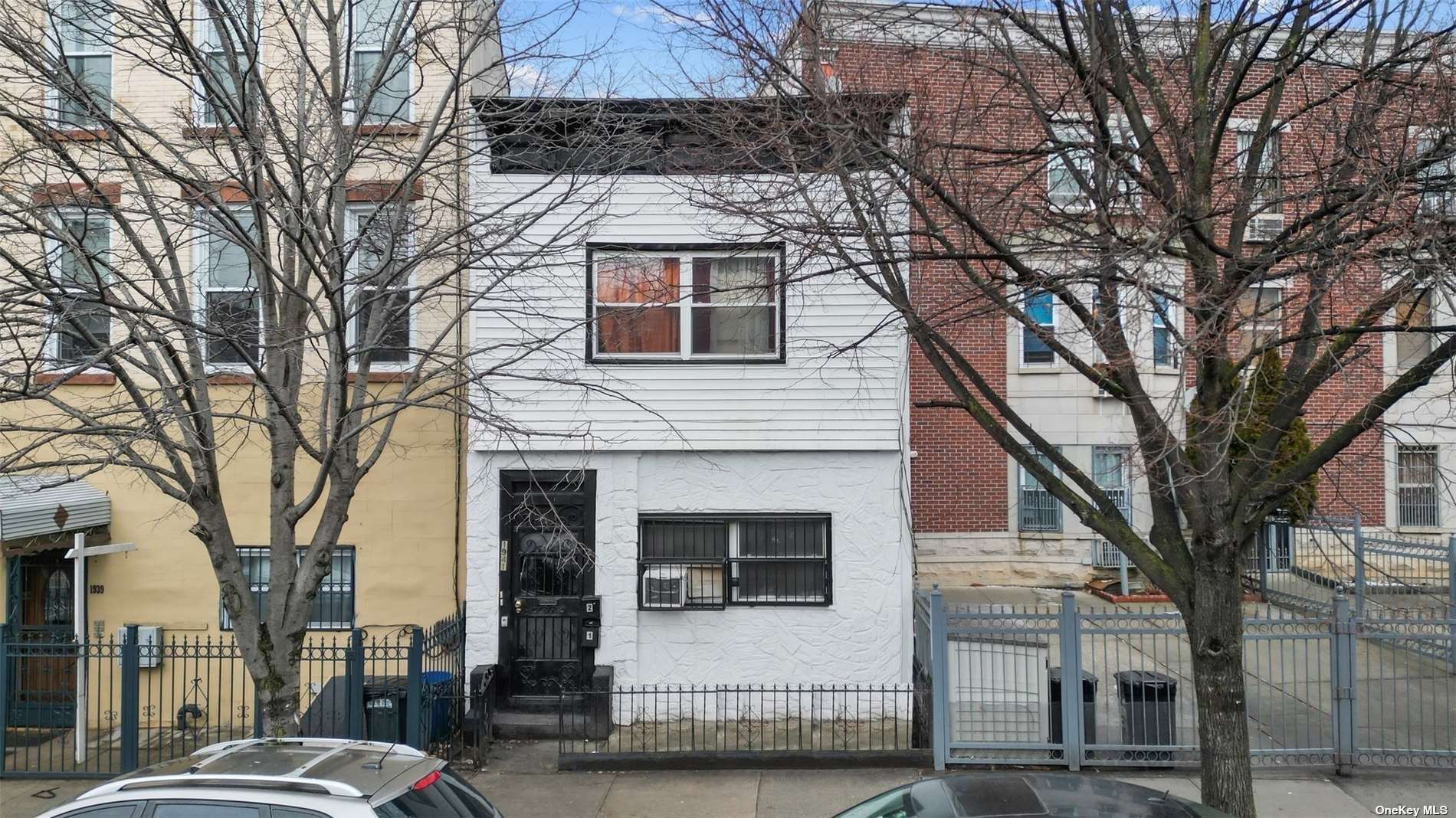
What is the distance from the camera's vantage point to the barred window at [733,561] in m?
10.8

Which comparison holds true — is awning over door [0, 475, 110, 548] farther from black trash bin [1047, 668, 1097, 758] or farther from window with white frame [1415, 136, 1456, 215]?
window with white frame [1415, 136, 1456, 215]

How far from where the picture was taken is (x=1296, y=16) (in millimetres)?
6969

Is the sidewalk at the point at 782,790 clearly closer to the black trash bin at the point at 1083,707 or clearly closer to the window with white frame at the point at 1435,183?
the black trash bin at the point at 1083,707

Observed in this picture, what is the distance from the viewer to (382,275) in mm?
7887

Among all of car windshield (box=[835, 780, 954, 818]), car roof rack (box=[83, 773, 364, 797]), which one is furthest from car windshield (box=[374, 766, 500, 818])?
car windshield (box=[835, 780, 954, 818])

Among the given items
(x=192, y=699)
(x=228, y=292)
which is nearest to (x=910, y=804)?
(x=228, y=292)

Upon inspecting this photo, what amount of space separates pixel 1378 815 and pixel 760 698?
5.44m

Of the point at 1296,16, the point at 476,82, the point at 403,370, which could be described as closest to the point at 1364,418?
the point at 1296,16

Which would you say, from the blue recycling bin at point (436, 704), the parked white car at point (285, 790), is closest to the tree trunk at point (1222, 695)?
the parked white car at point (285, 790)

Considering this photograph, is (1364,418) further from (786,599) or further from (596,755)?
(596,755)

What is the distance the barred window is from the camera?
1084cm

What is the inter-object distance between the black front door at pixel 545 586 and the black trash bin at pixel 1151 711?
17.9 ft

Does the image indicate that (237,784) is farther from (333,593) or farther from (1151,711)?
(1151,711)

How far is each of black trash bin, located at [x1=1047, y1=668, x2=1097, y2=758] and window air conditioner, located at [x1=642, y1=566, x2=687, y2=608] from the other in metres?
3.83
